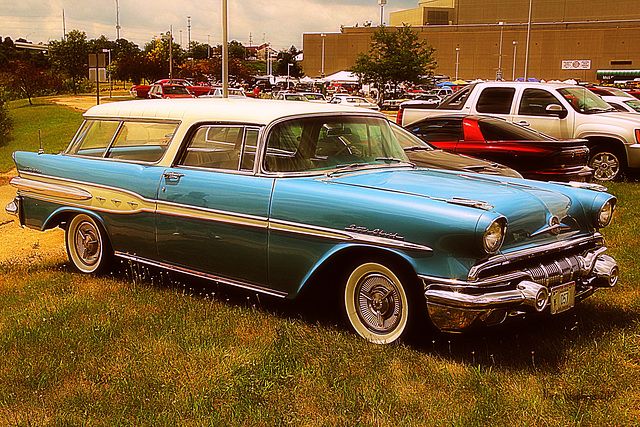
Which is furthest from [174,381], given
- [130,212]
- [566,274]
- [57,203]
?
[57,203]

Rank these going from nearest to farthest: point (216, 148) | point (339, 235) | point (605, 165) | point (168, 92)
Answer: point (339, 235) → point (216, 148) → point (605, 165) → point (168, 92)

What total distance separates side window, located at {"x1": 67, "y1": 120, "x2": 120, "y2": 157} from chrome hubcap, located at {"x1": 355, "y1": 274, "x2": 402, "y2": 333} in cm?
295

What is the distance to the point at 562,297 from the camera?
4.37 m

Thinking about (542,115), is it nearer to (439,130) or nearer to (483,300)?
(439,130)

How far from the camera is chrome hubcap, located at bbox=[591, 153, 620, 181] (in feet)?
40.3

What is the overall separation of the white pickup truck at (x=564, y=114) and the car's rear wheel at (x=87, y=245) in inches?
312

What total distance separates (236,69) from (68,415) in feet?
242

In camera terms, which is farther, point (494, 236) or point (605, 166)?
point (605, 166)

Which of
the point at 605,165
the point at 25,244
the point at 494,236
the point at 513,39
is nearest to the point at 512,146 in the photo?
the point at 605,165

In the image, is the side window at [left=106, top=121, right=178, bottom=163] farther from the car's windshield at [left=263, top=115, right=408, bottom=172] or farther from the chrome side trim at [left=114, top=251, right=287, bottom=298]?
the car's windshield at [left=263, top=115, right=408, bottom=172]

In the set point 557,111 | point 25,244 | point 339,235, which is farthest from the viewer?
point 557,111

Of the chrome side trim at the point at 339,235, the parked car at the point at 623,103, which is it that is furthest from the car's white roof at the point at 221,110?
the parked car at the point at 623,103

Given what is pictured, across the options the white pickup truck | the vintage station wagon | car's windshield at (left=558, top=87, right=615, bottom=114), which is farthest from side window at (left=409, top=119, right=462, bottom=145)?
the vintage station wagon

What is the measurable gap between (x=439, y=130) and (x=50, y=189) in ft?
20.9
